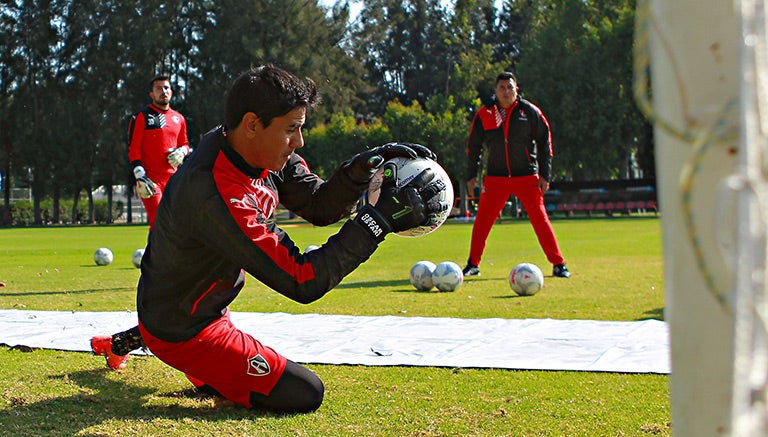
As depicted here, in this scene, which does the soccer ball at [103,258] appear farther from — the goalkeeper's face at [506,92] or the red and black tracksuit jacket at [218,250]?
the red and black tracksuit jacket at [218,250]

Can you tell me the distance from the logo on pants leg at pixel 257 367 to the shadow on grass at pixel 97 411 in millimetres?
200

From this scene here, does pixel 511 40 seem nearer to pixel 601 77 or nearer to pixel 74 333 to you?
pixel 601 77

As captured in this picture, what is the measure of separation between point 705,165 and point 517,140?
364 inches

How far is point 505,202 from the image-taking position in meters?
10.8

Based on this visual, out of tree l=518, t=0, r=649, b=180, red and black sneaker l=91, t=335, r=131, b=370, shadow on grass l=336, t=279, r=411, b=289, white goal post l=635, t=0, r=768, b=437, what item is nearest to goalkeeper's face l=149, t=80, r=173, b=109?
shadow on grass l=336, t=279, r=411, b=289

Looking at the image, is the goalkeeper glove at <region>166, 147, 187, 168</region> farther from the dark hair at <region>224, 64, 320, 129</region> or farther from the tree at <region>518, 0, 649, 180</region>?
the tree at <region>518, 0, 649, 180</region>

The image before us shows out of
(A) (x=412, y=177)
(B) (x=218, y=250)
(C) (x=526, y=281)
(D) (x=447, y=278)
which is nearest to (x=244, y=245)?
(B) (x=218, y=250)

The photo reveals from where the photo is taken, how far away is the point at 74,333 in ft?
21.3

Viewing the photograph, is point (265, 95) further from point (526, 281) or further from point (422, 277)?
point (422, 277)

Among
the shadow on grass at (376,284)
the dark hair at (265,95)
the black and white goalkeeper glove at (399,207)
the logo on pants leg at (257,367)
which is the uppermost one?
the dark hair at (265,95)

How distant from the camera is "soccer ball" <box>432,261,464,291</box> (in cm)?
922

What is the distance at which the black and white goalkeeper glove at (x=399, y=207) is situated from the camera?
13.3 ft

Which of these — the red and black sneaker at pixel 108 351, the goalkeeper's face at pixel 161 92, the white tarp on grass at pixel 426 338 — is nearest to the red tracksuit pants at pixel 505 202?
the white tarp on grass at pixel 426 338

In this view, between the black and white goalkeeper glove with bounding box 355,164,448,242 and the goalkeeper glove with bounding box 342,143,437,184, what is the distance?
5.9 inches
